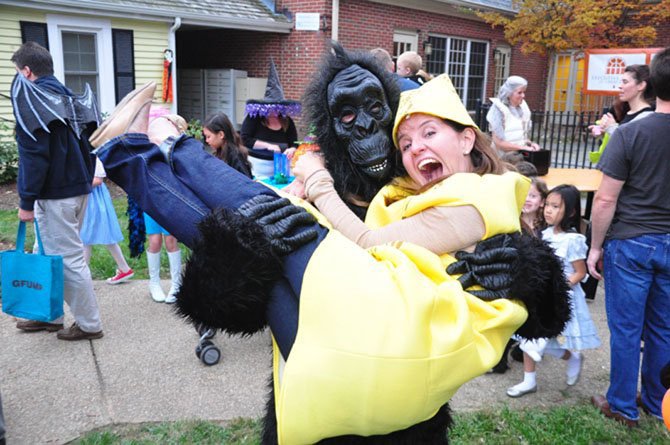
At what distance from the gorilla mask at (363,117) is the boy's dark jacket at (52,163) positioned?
134 inches

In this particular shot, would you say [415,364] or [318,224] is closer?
[415,364]

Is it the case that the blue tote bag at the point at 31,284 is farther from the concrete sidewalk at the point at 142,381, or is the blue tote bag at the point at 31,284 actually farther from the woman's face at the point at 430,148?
the woman's face at the point at 430,148

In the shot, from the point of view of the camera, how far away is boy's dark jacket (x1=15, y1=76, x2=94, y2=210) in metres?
4.37

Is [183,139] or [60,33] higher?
[60,33]

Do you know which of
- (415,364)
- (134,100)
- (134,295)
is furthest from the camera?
(134,295)

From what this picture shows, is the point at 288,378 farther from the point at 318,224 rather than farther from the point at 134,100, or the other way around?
the point at 134,100

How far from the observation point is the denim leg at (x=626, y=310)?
11.7 feet

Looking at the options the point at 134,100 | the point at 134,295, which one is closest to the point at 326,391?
the point at 134,100

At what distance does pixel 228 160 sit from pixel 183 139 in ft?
11.8

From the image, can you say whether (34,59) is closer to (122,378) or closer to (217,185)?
(122,378)

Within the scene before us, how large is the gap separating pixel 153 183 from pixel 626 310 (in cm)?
324

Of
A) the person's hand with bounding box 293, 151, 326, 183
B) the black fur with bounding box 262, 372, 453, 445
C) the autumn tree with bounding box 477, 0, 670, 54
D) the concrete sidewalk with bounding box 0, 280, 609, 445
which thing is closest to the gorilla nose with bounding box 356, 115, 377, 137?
the person's hand with bounding box 293, 151, 326, 183

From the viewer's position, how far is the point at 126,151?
138cm

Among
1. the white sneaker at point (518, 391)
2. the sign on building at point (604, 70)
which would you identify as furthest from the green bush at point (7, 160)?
the sign on building at point (604, 70)
